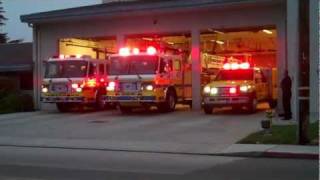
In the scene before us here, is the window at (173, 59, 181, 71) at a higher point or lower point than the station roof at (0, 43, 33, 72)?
lower

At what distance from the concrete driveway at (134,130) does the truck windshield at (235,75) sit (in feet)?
4.89

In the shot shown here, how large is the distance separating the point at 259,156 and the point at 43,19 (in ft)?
67.1

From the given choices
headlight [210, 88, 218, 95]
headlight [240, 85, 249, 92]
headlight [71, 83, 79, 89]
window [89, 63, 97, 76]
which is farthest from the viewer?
window [89, 63, 97, 76]

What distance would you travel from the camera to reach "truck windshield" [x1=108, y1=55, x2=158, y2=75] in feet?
87.7

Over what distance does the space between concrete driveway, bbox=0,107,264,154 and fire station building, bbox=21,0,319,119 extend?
10.3 feet

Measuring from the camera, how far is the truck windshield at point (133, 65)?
1053 inches

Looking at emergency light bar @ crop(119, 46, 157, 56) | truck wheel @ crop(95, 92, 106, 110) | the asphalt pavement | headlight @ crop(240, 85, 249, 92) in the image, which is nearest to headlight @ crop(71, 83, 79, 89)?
truck wheel @ crop(95, 92, 106, 110)

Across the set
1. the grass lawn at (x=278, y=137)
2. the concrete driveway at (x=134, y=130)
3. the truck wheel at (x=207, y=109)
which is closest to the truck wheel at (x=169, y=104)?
the concrete driveway at (x=134, y=130)

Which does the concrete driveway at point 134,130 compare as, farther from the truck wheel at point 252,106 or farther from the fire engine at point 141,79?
the fire engine at point 141,79

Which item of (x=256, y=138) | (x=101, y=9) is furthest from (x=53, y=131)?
(x=101, y=9)

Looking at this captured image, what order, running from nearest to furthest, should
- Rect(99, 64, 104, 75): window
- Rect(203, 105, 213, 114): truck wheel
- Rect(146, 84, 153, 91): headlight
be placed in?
Rect(146, 84, 153, 91): headlight → Rect(203, 105, 213, 114): truck wheel → Rect(99, 64, 104, 75): window

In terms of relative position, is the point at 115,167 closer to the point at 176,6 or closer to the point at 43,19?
the point at 176,6

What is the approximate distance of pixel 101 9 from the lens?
30.8m

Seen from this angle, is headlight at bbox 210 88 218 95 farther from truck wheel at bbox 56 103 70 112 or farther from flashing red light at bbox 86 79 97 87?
truck wheel at bbox 56 103 70 112
